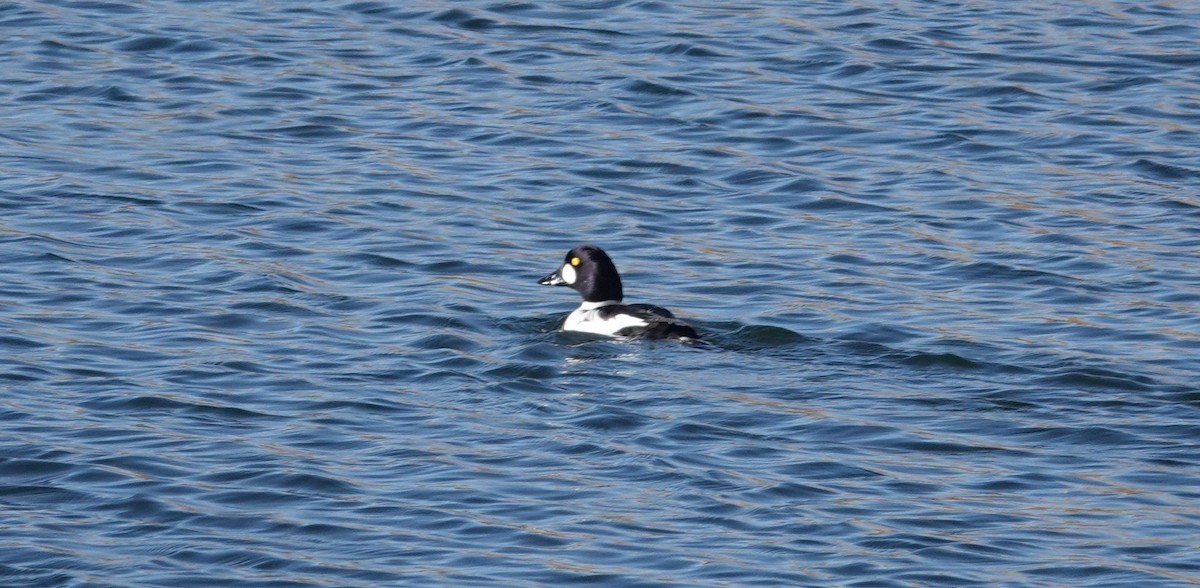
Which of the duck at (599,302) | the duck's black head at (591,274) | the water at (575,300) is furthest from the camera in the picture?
the duck's black head at (591,274)

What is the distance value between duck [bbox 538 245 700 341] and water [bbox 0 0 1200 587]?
31 cm

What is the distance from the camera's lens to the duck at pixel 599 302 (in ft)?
43.7

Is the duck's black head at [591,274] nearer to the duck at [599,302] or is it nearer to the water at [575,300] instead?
the duck at [599,302]

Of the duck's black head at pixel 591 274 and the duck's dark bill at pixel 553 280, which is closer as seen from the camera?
the duck's black head at pixel 591 274

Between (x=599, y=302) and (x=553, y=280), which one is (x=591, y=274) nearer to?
(x=599, y=302)

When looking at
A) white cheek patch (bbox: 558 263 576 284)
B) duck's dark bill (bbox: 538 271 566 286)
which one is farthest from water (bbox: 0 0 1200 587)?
white cheek patch (bbox: 558 263 576 284)

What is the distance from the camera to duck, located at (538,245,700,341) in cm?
1333

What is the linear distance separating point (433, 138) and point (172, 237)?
3.38 metres

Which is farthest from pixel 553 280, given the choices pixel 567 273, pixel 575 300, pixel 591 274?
pixel 575 300

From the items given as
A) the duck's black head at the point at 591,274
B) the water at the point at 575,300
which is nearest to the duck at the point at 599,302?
the duck's black head at the point at 591,274

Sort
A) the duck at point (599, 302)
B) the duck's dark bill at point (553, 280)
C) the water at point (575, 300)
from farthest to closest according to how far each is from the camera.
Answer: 1. the duck's dark bill at point (553, 280)
2. the duck at point (599, 302)
3. the water at point (575, 300)

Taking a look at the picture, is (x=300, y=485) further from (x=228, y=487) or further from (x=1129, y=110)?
(x=1129, y=110)

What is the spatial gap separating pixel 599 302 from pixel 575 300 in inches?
55.2

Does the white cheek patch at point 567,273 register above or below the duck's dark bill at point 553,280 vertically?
above
